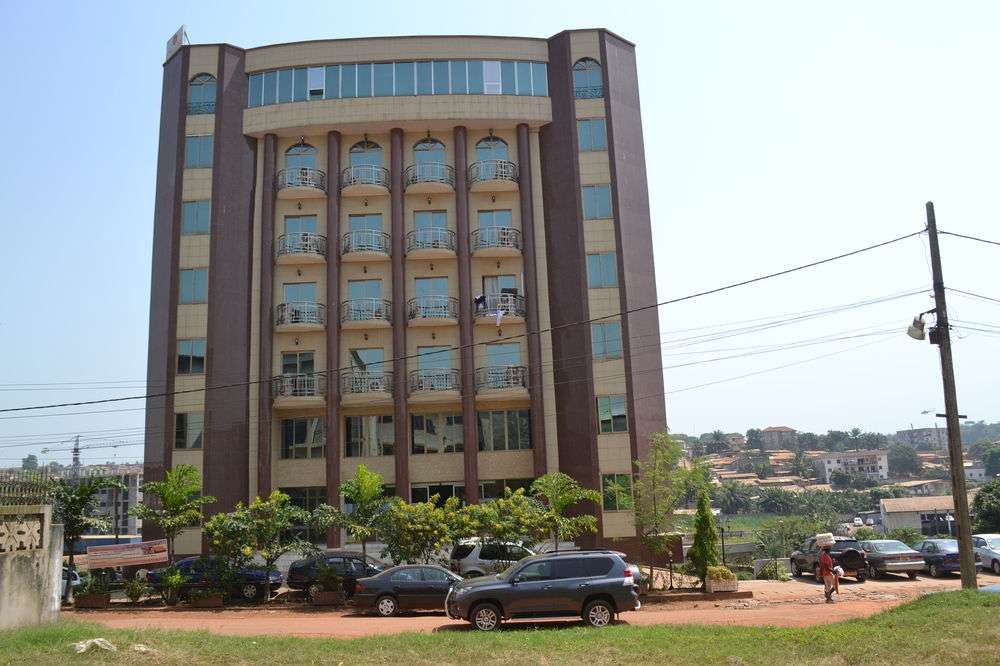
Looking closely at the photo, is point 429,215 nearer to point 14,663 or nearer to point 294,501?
point 294,501

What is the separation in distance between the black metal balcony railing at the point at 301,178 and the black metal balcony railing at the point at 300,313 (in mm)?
5425

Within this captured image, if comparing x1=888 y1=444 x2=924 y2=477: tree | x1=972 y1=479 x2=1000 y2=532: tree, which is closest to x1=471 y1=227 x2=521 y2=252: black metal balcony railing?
x1=972 y1=479 x2=1000 y2=532: tree

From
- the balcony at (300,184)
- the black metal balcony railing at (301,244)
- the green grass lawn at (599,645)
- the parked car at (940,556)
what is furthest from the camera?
the balcony at (300,184)

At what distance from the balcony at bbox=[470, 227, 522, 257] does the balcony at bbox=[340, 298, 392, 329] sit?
475 centimetres

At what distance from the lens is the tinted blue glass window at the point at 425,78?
37.4 metres

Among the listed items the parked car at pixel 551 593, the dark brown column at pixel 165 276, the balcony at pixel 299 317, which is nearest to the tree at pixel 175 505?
the dark brown column at pixel 165 276

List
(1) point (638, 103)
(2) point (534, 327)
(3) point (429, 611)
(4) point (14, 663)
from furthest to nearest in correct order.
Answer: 1. (1) point (638, 103)
2. (2) point (534, 327)
3. (3) point (429, 611)
4. (4) point (14, 663)

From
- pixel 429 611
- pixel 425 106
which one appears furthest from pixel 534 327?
pixel 429 611

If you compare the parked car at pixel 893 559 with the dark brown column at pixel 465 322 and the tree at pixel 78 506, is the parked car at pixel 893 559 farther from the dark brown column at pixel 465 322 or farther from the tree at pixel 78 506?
the tree at pixel 78 506

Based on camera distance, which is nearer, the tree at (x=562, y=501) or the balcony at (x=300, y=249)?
the tree at (x=562, y=501)

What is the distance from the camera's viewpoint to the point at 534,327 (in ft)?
117

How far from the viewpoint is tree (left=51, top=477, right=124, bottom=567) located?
85.1 feet

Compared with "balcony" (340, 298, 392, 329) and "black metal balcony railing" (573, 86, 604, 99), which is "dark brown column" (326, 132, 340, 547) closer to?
"balcony" (340, 298, 392, 329)

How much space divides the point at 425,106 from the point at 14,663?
1139 inches
